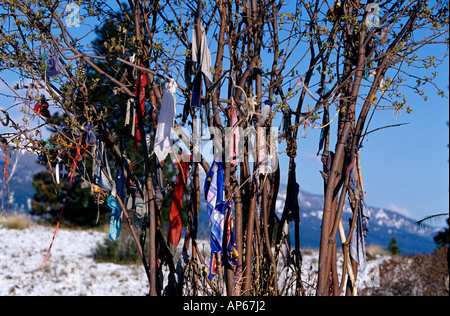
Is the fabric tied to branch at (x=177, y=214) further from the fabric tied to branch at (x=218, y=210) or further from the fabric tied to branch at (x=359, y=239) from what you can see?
the fabric tied to branch at (x=359, y=239)

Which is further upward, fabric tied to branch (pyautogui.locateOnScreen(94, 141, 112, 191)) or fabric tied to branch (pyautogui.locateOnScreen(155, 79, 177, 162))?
fabric tied to branch (pyautogui.locateOnScreen(155, 79, 177, 162))

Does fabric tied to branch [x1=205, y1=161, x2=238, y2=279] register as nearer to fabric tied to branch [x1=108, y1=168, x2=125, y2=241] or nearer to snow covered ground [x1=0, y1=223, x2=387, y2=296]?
fabric tied to branch [x1=108, y1=168, x2=125, y2=241]

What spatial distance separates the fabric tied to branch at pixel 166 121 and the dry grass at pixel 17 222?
9.16 m

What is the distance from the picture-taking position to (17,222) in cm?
1096

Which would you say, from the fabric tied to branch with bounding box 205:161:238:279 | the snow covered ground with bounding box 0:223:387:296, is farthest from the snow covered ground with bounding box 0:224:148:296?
the fabric tied to branch with bounding box 205:161:238:279

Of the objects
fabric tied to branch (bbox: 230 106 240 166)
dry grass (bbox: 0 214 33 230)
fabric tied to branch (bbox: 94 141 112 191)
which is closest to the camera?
fabric tied to branch (bbox: 230 106 240 166)

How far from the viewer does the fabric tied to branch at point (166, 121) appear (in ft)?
8.13

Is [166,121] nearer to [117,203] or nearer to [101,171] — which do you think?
[101,171]

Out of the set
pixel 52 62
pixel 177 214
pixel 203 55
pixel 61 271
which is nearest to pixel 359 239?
pixel 177 214

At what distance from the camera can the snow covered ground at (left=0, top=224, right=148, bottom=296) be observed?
6.65m

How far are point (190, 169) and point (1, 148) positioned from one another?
1002 millimetres

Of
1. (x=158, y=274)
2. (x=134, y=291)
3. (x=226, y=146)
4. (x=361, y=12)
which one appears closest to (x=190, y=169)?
(x=226, y=146)

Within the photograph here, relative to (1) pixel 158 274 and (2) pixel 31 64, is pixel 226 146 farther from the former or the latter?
(2) pixel 31 64

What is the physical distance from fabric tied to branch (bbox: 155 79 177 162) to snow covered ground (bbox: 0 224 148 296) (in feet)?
10.6
